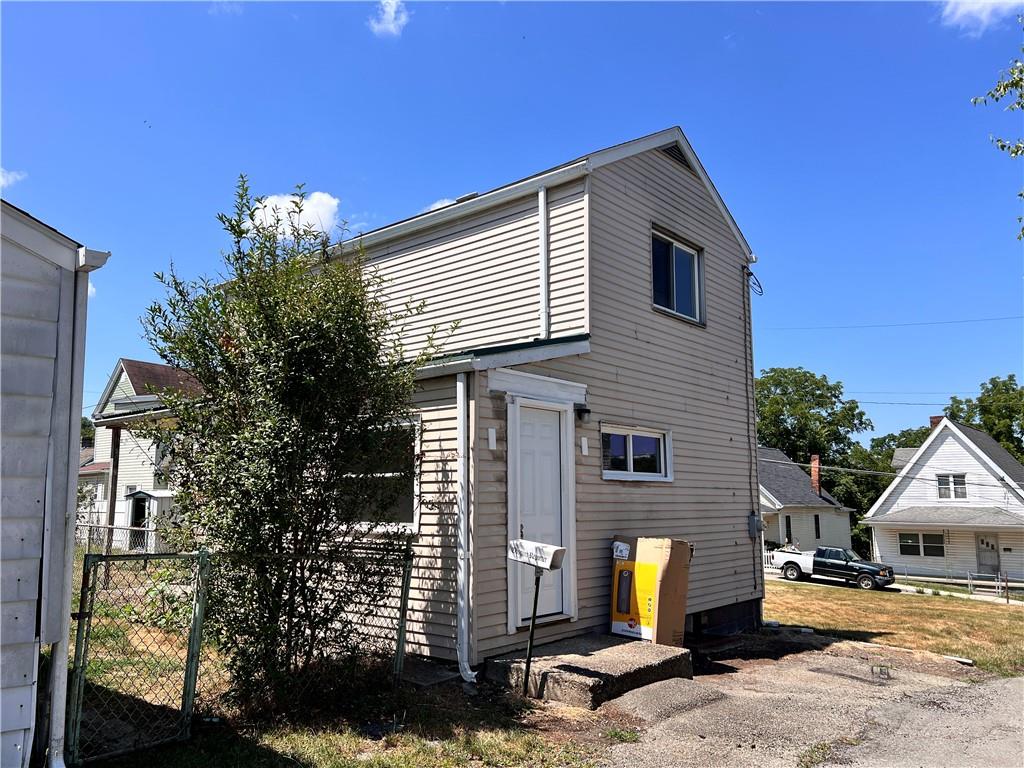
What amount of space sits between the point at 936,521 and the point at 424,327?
3321 cm

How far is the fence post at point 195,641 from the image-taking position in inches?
200

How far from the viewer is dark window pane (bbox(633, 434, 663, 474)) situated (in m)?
9.94

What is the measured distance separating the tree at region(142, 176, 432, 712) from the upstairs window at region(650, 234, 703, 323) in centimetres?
586

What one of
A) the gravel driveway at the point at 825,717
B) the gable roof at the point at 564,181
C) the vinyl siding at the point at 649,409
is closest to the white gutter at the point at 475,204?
the gable roof at the point at 564,181

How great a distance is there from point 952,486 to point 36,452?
4139 centimetres

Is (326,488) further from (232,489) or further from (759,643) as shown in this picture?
(759,643)

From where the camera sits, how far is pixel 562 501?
8391 millimetres

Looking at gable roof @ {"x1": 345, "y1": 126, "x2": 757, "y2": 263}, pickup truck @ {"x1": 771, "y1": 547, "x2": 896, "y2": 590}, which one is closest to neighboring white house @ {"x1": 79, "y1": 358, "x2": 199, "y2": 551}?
gable roof @ {"x1": 345, "y1": 126, "x2": 757, "y2": 263}

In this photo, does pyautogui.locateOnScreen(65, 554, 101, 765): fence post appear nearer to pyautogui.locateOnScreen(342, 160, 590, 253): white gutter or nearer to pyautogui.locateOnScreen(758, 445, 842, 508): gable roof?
pyautogui.locateOnScreen(342, 160, 590, 253): white gutter

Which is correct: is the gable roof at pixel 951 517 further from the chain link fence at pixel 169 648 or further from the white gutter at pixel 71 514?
the white gutter at pixel 71 514

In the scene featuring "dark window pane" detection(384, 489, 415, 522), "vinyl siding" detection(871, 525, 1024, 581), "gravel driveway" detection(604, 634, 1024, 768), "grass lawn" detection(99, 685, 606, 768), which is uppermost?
"dark window pane" detection(384, 489, 415, 522)

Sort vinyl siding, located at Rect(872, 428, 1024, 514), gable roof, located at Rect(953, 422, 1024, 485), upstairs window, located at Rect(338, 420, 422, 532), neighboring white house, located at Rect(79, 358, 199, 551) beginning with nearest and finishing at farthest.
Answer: upstairs window, located at Rect(338, 420, 422, 532) < neighboring white house, located at Rect(79, 358, 199, 551) < vinyl siding, located at Rect(872, 428, 1024, 514) < gable roof, located at Rect(953, 422, 1024, 485)

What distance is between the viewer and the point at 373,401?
615 centimetres

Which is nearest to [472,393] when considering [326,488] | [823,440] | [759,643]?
[326,488]
